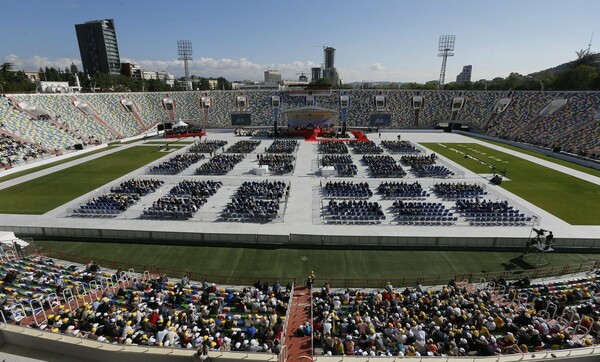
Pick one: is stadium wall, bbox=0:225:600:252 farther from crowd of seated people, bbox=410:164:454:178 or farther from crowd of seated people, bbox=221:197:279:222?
crowd of seated people, bbox=410:164:454:178

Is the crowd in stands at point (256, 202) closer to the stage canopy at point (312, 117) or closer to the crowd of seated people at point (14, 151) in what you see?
the crowd of seated people at point (14, 151)

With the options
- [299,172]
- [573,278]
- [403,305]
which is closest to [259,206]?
[299,172]

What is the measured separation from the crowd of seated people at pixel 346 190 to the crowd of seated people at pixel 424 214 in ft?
13.0

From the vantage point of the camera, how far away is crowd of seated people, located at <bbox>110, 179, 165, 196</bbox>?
Result: 95.6 feet

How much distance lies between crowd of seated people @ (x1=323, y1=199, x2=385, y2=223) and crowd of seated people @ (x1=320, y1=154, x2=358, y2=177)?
359 inches

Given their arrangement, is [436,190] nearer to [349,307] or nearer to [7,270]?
[349,307]

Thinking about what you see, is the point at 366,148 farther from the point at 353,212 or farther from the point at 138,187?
the point at 138,187

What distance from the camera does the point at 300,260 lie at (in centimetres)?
1891

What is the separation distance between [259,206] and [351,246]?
8.21 m

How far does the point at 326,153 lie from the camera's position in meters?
44.4

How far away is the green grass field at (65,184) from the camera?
1047 inches

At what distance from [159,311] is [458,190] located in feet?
85.9

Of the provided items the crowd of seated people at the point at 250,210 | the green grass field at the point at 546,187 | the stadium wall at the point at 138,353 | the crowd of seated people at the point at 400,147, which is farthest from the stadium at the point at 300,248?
the crowd of seated people at the point at 400,147

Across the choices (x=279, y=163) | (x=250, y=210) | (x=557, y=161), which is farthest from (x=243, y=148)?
(x=557, y=161)
